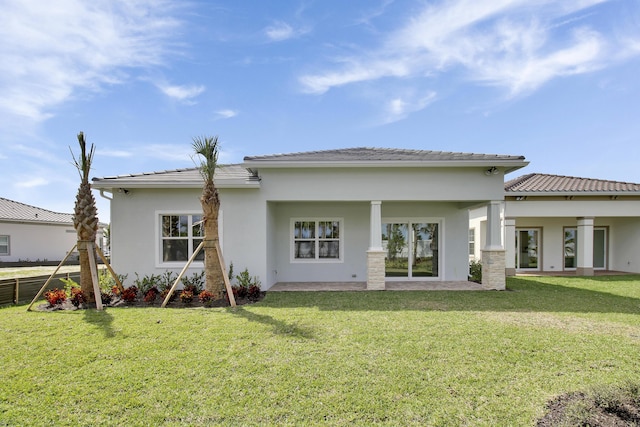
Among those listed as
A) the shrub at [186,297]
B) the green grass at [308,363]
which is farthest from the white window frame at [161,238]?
the green grass at [308,363]

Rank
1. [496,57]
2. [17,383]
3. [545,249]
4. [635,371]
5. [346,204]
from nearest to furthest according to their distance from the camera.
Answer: [17,383] → [635,371] → [496,57] → [346,204] → [545,249]

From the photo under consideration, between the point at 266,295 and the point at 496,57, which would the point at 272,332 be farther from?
the point at 496,57

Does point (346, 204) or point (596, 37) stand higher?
point (596, 37)

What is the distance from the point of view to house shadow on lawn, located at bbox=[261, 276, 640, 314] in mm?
8052

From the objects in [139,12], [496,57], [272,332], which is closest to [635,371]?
[272,332]

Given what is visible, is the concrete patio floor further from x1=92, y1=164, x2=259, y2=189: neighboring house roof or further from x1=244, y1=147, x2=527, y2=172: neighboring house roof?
x1=244, y1=147, x2=527, y2=172: neighboring house roof

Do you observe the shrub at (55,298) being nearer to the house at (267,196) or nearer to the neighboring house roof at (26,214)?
the house at (267,196)

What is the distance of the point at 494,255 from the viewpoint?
1080 centimetres

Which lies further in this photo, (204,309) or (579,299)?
(579,299)

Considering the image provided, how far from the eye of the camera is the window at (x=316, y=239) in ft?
41.0

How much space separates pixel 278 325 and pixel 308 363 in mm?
2054

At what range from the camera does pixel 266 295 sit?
975 cm

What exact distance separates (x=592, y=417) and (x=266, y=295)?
25.9ft

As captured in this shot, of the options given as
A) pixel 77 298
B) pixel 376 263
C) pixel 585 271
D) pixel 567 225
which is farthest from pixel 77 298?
pixel 567 225
